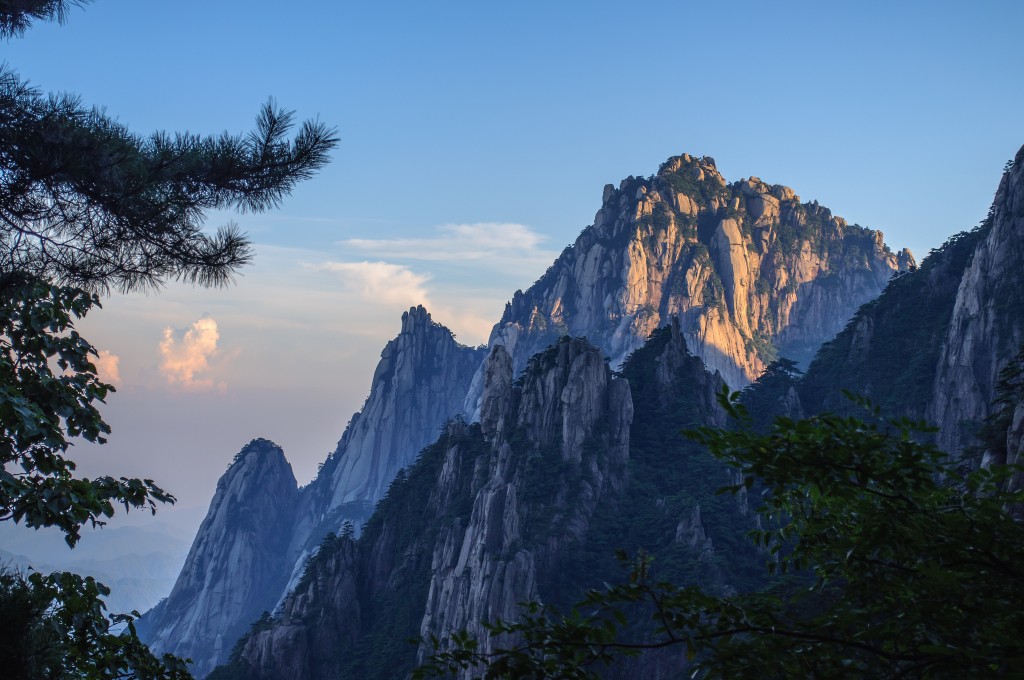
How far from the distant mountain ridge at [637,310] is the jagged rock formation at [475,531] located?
265 feet

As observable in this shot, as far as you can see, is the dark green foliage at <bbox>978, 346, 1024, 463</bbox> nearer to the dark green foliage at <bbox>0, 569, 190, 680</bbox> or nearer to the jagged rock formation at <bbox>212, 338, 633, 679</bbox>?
the dark green foliage at <bbox>0, 569, 190, 680</bbox>

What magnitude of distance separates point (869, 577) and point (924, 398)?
228ft

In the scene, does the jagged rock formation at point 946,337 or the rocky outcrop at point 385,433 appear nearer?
the jagged rock formation at point 946,337

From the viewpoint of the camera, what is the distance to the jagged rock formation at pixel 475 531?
67562 millimetres

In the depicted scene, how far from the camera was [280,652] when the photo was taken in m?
73.9

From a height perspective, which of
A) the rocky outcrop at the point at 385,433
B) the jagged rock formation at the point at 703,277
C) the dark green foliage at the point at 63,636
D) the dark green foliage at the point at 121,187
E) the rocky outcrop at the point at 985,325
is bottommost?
the dark green foliage at the point at 63,636

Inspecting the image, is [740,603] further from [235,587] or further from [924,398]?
[235,587]

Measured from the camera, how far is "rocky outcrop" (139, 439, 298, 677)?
156750mm

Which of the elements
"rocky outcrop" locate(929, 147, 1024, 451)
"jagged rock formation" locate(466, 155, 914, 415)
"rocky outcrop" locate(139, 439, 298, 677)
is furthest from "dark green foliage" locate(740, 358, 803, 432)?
"rocky outcrop" locate(139, 439, 298, 677)

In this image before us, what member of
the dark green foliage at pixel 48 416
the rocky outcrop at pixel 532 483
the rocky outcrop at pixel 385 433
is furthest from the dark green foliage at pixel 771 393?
the rocky outcrop at pixel 385 433

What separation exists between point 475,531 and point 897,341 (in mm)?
43920

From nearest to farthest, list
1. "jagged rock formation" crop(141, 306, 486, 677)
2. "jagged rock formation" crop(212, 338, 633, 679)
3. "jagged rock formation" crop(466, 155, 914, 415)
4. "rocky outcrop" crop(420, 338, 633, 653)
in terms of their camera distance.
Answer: "rocky outcrop" crop(420, 338, 633, 653) → "jagged rock formation" crop(212, 338, 633, 679) → "jagged rock formation" crop(141, 306, 486, 677) → "jagged rock formation" crop(466, 155, 914, 415)

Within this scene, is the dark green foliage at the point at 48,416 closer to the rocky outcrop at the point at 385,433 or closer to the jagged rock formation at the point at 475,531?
the jagged rock formation at the point at 475,531

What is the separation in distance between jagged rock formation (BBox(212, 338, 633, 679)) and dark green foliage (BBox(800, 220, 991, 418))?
22.2 metres
